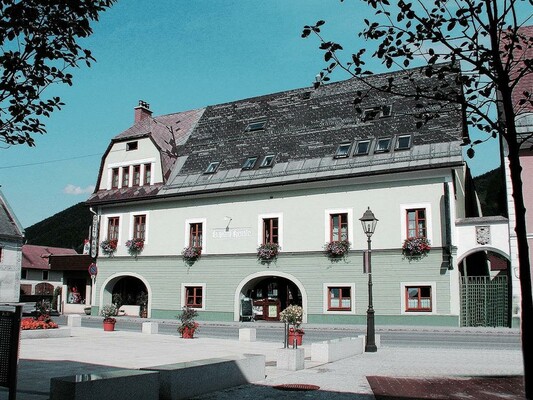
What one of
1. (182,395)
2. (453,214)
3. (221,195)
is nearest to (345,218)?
(453,214)

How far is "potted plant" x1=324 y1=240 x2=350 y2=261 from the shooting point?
91.9ft

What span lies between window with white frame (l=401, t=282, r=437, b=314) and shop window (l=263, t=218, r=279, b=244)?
23.7ft

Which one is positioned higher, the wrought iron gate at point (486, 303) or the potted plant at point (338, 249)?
the potted plant at point (338, 249)

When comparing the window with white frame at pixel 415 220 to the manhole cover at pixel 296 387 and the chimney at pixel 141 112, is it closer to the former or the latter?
the manhole cover at pixel 296 387

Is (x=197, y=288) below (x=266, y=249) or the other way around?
below

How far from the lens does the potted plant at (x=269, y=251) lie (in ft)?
98.1

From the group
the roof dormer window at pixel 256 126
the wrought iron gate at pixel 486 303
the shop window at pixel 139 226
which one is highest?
the roof dormer window at pixel 256 126

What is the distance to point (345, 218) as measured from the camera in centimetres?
2897

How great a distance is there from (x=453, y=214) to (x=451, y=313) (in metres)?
4.36

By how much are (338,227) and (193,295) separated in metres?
9.29

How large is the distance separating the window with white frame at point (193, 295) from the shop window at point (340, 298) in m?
7.42

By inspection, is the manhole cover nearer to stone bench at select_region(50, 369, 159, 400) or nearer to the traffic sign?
stone bench at select_region(50, 369, 159, 400)

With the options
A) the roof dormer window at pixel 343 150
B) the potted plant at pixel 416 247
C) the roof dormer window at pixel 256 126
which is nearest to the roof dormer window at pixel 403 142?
the roof dormer window at pixel 343 150

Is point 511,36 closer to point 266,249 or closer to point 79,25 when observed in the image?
point 79,25
